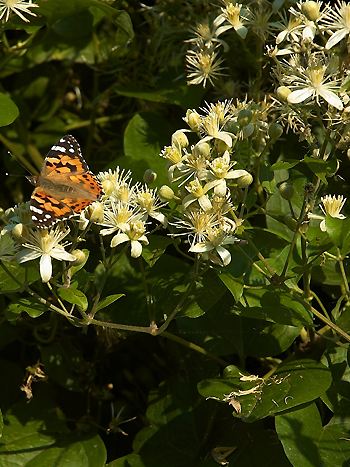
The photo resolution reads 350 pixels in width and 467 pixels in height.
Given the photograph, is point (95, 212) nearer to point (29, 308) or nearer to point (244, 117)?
point (29, 308)

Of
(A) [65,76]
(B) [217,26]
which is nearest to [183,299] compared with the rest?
(B) [217,26]

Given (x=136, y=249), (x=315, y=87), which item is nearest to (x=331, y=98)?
(x=315, y=87)

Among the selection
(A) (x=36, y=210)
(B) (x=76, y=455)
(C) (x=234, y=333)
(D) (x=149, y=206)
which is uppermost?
(A) (x=36, y=210)

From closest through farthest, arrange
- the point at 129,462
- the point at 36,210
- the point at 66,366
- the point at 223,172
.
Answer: the point at 36,210
the point at 223,172
the point at 129,462
the point at 66,366

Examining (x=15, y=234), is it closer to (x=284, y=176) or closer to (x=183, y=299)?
(x=183, y=299)

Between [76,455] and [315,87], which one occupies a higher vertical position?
[315,87]

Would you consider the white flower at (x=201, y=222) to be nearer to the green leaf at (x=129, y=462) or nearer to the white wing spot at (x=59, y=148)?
the white wing spot at (x=59, y=148)
